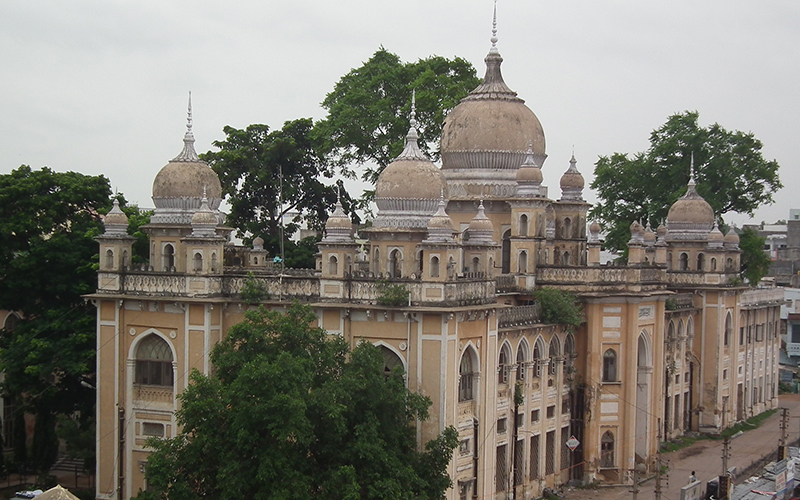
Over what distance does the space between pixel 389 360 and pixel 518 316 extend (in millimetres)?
5726

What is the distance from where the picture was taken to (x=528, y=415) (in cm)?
3344

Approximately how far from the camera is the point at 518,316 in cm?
3303

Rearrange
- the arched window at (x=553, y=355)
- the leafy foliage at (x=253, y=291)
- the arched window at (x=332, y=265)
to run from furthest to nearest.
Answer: the arched window at (x=553, y=355) < the leafy foliage at (x=253, y=291) < the arched window at (x=332, y=265)

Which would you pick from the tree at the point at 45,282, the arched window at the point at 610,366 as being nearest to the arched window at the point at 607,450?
the arched window at the point at 610,366

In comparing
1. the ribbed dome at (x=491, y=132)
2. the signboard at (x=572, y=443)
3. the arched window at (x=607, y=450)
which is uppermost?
the ribbed dome at (x=491, y=132)

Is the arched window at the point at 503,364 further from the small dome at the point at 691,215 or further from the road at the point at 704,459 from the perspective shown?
the small dome at the point at 691,215

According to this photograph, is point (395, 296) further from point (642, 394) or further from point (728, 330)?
point (728, 330)

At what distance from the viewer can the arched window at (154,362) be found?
3069cm

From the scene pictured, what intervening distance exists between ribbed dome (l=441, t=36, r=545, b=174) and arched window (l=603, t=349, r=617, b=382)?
6635mm

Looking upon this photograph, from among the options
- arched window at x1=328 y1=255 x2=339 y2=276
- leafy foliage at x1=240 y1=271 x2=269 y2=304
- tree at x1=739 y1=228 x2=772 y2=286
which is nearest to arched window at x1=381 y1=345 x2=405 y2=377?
arched window at x1=328 y1=255 x2=339 y2=276

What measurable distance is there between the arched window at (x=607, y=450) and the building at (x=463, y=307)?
0.05 m

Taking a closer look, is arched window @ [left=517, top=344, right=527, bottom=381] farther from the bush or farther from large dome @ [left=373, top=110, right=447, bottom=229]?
the bush

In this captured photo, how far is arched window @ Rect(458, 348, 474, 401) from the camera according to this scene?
2931 cm

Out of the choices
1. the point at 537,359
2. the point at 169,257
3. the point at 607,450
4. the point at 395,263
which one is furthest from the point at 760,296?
the point at 169,257
